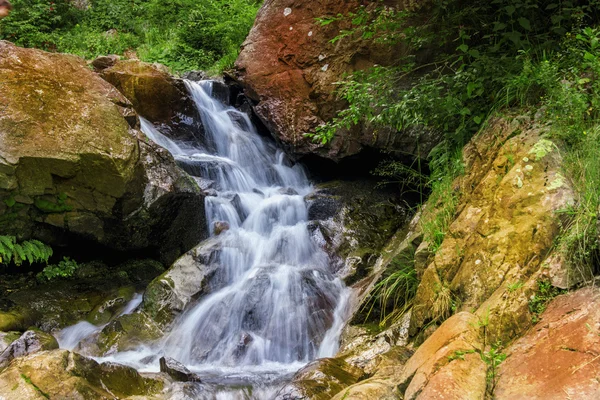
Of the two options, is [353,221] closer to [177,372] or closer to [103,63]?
[177,372]

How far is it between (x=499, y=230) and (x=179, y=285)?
164 inches

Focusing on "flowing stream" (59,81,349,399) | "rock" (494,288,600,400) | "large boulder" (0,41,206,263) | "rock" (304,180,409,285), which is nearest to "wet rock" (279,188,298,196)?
"flowing stream" (59,81,349,399)

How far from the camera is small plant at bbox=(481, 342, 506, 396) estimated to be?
7.47 feet

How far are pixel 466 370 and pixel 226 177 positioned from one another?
6.51m

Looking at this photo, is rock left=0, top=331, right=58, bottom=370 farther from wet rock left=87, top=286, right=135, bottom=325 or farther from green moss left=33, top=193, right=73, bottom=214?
green moss left=33, top=193, right=73, bottom=214

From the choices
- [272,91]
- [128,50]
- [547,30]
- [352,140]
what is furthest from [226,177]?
[128,50]

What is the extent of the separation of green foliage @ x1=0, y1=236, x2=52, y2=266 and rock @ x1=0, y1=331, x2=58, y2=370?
1631 millimetres

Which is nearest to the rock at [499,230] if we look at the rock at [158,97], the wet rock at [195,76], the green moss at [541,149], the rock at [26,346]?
the green moss at [541,149]

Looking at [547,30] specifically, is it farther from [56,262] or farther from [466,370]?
[56,262]

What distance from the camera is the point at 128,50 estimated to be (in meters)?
14.5

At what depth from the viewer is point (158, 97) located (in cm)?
912

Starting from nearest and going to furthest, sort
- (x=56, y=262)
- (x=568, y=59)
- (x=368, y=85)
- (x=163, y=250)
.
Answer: (x=568, y=59) < (x=368, y=85) < (x=56, y=262) < (x=163, y=250)

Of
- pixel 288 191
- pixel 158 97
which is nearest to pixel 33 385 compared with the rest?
pixel 288 191

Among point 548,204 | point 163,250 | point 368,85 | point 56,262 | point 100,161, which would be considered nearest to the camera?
point 548,204
